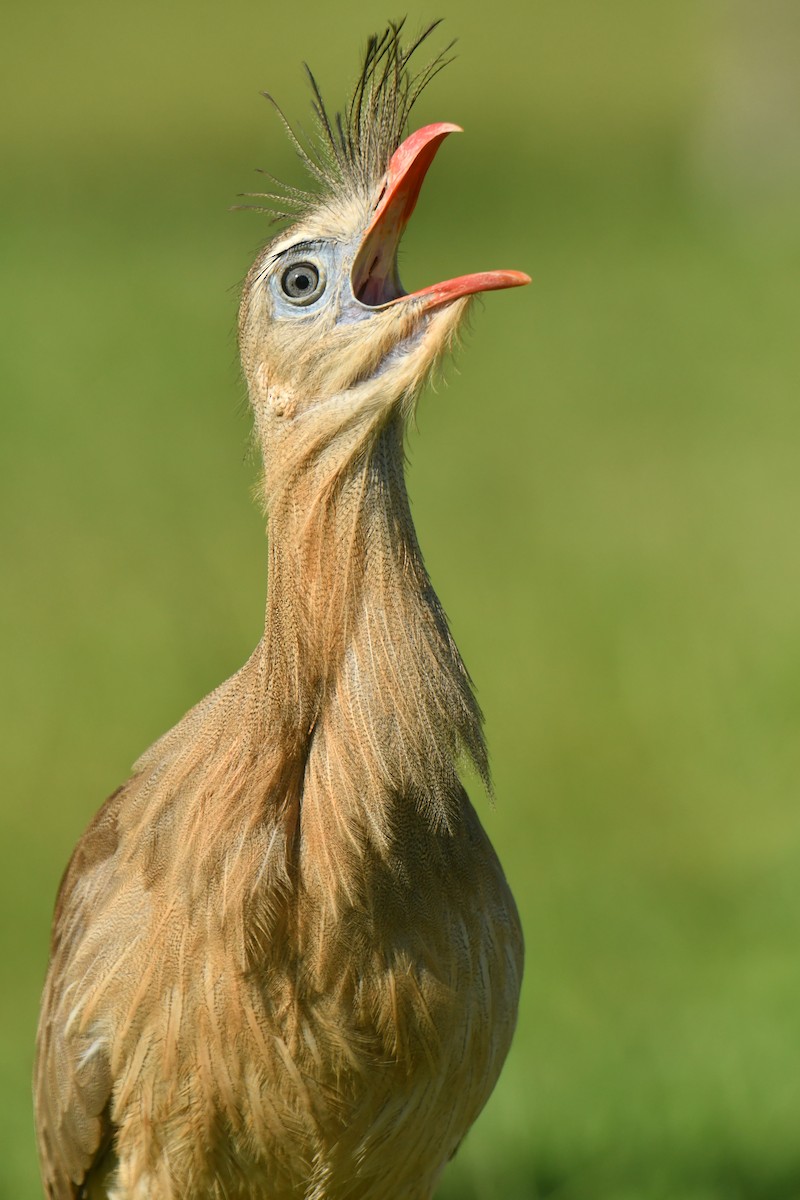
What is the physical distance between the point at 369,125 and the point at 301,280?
0.22 meters

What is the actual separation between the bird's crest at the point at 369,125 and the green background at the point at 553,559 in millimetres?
255

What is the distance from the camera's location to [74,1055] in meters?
2.11

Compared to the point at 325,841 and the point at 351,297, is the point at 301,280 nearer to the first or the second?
the point at 351,297

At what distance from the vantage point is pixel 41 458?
767cm

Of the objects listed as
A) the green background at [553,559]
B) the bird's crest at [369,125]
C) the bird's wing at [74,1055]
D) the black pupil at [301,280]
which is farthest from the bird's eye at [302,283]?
the bird's wing at [74,1055]

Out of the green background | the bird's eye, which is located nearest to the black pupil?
the bird's eye

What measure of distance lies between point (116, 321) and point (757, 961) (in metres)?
6.41

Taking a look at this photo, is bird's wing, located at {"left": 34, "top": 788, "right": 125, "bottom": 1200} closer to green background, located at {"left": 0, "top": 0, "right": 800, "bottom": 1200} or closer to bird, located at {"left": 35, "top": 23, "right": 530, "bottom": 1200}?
bird, located at {"left": 35, "top": 23, "right": 530, "bottom": 1200}

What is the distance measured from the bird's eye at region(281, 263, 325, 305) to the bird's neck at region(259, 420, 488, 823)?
0.18 m

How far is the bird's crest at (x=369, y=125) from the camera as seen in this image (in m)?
1.93

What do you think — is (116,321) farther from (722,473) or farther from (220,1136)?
(220,1136)

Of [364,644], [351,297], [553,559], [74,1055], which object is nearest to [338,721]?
[364,644]

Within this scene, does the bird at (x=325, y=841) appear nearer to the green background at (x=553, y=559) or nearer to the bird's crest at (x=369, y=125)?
the bird's crest at (x=369, y=125)

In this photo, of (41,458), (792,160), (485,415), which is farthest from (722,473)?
(792,160)
